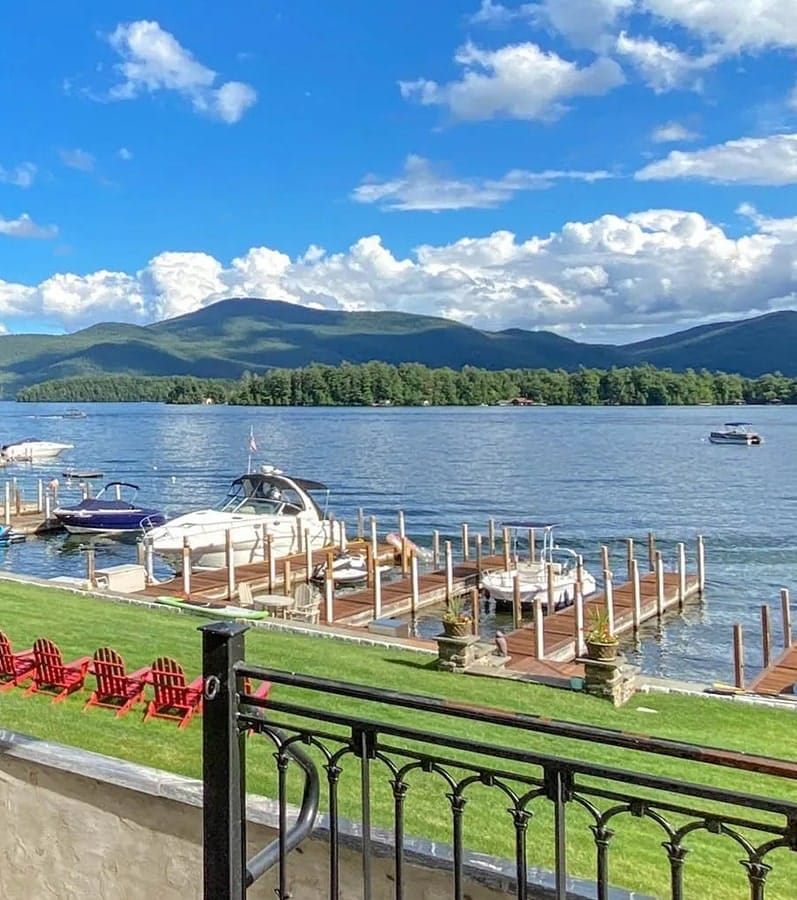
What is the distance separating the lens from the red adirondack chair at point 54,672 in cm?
920

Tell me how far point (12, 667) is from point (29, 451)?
80864 mm

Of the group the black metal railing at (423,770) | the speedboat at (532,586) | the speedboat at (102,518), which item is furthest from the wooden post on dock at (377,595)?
the black metal railing at (423,770)

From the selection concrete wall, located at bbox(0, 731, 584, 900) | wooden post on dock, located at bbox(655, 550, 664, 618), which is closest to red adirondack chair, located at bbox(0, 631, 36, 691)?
concrete wall, located at bbox(0, 731, 584, 900)

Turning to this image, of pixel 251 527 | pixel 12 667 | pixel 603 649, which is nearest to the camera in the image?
pixel 12 667

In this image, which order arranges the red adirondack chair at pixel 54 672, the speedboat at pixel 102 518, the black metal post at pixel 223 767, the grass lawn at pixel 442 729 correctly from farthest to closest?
the speedboat at pixel 102 518
the red adirondack chair at pixel 54 672
the grass lawn at pixel 442 729
the black metal post at pixel 223 767

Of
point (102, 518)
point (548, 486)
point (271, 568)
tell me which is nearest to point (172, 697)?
point (271, 568)

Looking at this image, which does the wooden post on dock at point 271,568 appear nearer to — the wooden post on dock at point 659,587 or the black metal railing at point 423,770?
the wooden post on dock at point 659,587

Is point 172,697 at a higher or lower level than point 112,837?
lower

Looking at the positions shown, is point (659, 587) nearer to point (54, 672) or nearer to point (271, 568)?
point (271, 568)

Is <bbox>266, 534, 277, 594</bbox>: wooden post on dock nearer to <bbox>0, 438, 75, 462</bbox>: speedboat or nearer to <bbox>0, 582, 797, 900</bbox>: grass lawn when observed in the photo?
<bbox>0, 582, 797, 900</bbox>: grass lawn

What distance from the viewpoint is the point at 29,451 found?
275 ft

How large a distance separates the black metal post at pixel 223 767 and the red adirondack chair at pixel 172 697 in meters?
5.54

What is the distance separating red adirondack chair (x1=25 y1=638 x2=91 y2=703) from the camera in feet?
30.2

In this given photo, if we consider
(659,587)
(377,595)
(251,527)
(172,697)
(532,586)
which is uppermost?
(172,697)
